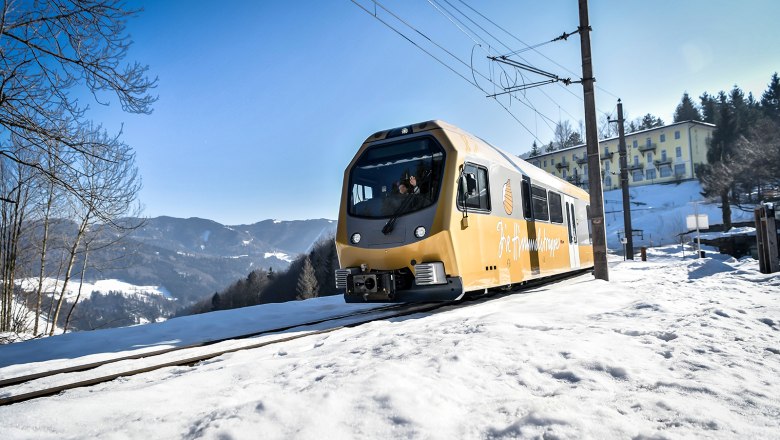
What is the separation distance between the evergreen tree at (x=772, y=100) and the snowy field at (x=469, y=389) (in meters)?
100

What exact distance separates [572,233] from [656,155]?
8110cm

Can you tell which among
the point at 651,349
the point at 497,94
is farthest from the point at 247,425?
the point at 497,94

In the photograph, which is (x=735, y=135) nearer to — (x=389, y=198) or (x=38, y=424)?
(x=389, y=198)

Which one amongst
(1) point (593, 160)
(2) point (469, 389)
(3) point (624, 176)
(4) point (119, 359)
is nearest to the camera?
(2) point (469, 389)

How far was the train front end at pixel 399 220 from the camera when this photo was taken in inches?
297

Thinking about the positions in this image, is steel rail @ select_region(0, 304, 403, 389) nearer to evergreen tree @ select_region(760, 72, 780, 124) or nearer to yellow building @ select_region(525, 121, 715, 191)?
yellow building @ select_region(525, 121, 715, 191)

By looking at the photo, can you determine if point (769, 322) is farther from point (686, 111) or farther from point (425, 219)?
point (686, 111)

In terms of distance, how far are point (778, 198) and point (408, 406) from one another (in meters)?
53.0

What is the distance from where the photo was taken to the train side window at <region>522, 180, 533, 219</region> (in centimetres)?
1081

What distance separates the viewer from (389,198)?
8250mm

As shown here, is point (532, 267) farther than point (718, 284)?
Yes

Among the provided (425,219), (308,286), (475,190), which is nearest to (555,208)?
(475,190)

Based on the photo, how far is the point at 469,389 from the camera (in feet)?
10.1

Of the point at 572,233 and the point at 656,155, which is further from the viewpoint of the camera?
the point at 656,155
